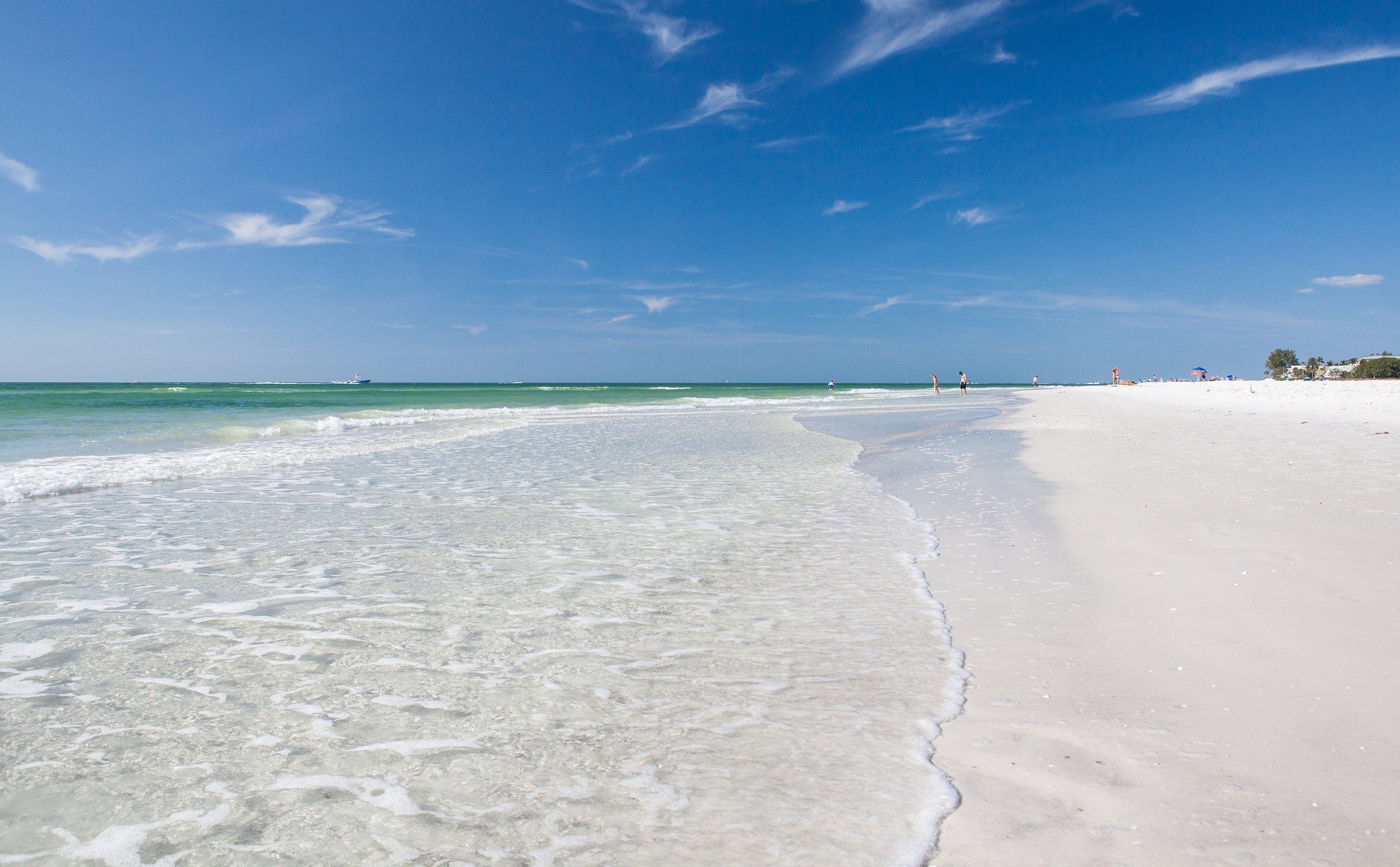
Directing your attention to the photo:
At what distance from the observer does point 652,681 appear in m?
3.75

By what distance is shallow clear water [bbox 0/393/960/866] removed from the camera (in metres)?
2.54

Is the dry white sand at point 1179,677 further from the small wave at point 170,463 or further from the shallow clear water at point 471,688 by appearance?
the small wave at point 170,463

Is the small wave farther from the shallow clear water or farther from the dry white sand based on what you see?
the dry white sand

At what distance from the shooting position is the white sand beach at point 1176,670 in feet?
8.06

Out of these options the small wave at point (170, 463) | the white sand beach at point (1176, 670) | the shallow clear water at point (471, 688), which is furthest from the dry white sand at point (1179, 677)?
the small wave at point (170, 463)

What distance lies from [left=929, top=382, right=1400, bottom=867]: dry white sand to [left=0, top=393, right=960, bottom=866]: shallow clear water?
1.16ft

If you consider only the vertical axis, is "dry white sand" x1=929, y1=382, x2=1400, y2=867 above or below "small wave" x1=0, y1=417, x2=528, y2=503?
below

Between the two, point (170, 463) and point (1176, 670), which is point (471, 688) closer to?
point (1176, 670)

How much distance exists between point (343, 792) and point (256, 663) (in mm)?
1691

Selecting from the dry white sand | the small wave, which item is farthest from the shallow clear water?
the small wave

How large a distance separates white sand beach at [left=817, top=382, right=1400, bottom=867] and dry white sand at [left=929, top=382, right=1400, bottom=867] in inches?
0.4

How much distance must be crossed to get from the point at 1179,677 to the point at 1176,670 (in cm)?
10

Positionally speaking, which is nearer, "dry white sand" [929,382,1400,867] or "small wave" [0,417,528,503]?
"dry white sand" [929,382,1400,867]

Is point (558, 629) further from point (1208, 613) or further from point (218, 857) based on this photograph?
point (1208, 613)
